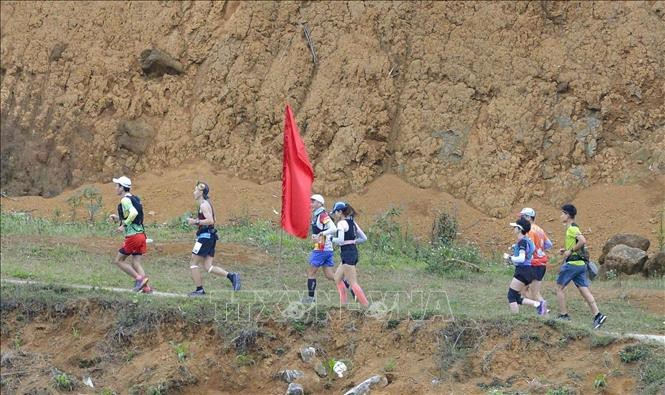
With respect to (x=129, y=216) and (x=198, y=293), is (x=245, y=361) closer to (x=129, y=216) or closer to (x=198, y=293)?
(x=198, y=293)

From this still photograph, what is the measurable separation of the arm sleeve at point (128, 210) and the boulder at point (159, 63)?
12.8 m

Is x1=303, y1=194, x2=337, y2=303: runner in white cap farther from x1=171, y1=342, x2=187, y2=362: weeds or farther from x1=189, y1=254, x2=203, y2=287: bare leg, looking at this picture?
x1=171, y1=342, x2=187, y2=362: weeds

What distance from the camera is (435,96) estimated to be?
82.3 ft

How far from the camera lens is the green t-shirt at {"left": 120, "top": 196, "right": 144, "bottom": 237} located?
14.6 m

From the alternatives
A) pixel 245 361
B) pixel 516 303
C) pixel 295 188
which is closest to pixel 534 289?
pixel 516 303

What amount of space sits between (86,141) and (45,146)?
3.87 feet

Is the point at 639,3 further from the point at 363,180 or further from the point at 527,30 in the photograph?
the point at 363,180

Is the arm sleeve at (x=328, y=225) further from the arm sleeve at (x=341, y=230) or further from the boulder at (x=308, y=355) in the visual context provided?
the boulder at (x=308, y=355)

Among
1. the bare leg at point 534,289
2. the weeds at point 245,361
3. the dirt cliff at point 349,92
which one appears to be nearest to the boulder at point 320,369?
the weeds at point 245,361

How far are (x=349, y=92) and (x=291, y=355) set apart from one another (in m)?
13.3

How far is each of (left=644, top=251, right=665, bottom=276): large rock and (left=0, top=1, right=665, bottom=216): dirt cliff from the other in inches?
167

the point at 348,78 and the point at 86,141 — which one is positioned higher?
the point at 348,78

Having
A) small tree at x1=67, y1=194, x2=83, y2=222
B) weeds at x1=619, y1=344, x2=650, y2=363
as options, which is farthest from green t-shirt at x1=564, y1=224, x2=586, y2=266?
small tree at x1=67, y1=194, x2=83, y2=222

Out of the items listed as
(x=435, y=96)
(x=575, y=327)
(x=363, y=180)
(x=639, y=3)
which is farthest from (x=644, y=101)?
(x=575, y=327)
